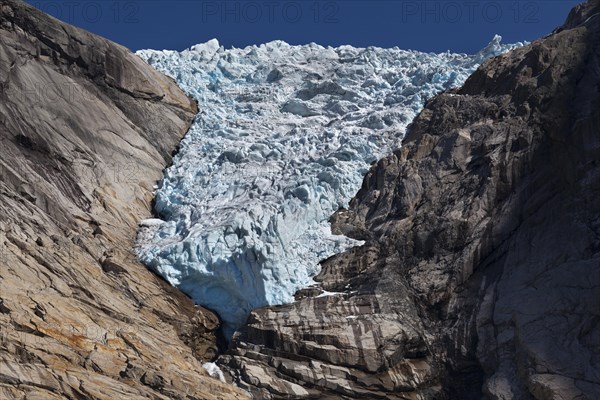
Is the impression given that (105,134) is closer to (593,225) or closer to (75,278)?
(75,278)

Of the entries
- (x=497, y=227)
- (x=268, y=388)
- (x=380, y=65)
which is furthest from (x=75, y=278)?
(x=380, y=65)

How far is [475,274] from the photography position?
25000 millimetres

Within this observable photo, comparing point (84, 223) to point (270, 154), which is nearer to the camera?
point (84, 223)

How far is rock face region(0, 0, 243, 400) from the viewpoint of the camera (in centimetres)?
2066

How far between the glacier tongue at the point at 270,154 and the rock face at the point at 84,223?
3.33ft

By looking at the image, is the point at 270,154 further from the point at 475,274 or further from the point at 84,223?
the point at 475,274

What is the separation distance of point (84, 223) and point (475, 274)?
11817 millimetres

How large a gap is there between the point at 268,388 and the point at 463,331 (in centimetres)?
562

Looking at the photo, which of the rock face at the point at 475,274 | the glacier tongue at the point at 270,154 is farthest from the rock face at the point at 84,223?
the rock face at the point at 475,274

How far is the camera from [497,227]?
25266 millimetres

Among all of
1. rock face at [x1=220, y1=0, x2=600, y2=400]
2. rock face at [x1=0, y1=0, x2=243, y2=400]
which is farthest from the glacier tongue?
rock face at [x1=220, y1=0, x2=600, y2=400]

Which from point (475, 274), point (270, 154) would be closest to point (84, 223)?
point (270, 154)

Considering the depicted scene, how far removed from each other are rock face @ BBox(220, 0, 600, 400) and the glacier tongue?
121 cm

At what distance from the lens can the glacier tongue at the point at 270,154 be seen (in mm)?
26359
